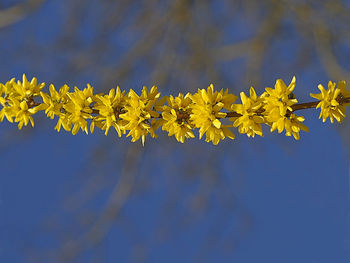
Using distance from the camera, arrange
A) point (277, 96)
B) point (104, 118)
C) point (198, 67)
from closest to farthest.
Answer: point (277, 96) → point (104, 118) → point (198, 67)

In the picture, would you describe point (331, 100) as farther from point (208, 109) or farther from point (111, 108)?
point (111, 108)

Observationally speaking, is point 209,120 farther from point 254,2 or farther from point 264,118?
point 254,2

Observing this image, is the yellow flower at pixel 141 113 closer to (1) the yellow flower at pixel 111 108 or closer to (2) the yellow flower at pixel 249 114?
(1) the yellow flower at pixel 111 108

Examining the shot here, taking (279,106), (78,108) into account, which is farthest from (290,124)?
(78,108)

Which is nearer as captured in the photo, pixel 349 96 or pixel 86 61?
pixel 349 96

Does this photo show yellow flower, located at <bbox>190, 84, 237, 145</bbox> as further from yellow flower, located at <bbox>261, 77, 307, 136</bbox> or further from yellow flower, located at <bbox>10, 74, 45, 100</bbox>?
yellow flower, located at <bbox>10, 74, 45, 100</bbox>

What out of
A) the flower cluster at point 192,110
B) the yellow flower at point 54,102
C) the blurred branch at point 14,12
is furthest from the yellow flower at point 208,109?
the blurred branch at point 14,12

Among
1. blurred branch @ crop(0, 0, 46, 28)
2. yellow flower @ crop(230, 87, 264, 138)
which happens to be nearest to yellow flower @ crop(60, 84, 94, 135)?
yellow flower @ crop(230, 87, 264, 138)

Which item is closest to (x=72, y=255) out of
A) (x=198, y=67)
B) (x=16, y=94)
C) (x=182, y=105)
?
(x=198, y=67)
